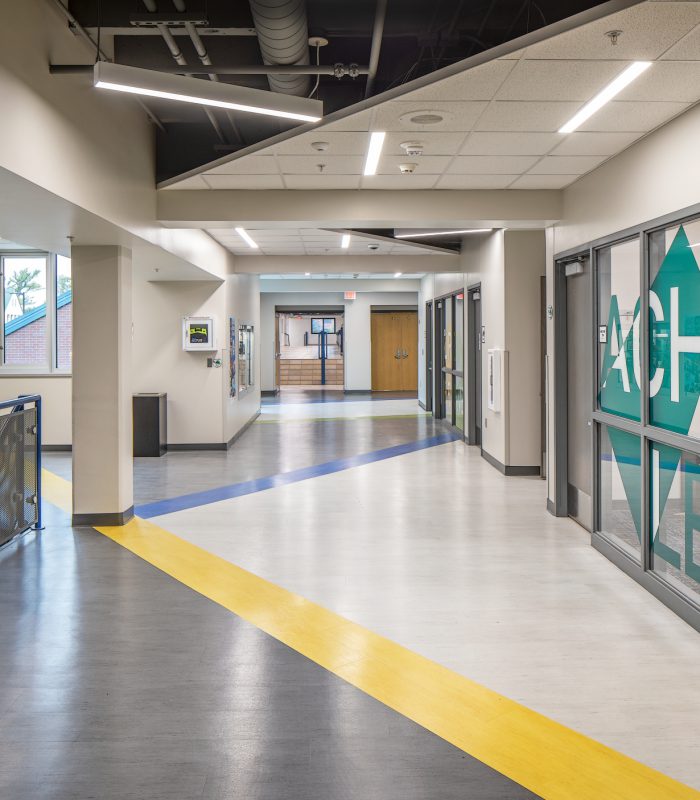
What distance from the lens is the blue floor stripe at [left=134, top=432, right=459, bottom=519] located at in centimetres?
756

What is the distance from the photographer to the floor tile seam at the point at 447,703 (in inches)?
108

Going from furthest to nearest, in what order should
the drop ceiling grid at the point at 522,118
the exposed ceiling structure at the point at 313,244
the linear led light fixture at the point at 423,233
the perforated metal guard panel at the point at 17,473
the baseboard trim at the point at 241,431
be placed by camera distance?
the baseboard trim at the point at 241,431
the linear led light fixture at the point at 423,233
the exposed ceiling structure at the point at 313,244
the perforated metal guard panel at the point at 17,473
the drop ceiling grid at the point at 522,118

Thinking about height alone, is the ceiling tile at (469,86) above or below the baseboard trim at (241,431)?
above

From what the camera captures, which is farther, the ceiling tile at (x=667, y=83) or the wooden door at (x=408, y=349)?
the wooden door at (x=408, y=349)

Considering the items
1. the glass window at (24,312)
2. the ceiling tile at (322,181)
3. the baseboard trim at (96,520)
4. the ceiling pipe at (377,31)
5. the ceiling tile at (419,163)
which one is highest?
the ceiling pipe at (377,31)

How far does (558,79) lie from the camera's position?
157 inches

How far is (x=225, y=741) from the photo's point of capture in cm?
304

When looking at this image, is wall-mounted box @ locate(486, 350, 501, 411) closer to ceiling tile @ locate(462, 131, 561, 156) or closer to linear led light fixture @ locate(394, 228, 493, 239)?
linear led light fixture @ locate(394, 228, 493, 239)

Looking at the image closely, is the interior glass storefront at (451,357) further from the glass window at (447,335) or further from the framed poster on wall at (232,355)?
the framed poster on wall at (232,355)

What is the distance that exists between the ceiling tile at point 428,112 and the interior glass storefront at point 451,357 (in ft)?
25.0

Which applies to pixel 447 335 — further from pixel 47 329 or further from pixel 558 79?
pixel 558 79

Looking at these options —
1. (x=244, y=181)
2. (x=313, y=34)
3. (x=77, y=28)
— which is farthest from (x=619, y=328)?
(x=77, y=28)

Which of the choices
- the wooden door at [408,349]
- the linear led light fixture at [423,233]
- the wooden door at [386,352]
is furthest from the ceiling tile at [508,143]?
the wooden door at [408,349]

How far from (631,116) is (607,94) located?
0.44 m
